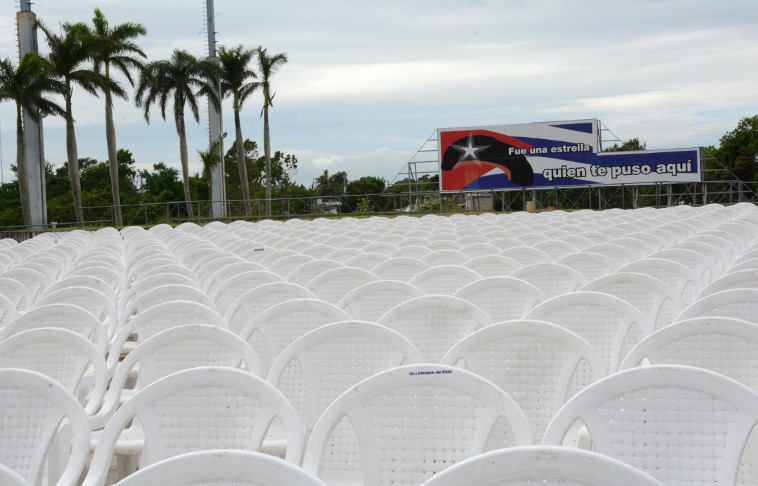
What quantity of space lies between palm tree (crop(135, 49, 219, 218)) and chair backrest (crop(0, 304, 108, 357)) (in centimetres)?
3928

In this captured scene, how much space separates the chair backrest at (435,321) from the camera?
4.43 m

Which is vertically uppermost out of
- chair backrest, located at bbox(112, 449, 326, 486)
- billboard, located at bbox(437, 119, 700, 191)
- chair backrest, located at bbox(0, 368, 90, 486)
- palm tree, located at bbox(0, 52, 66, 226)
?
palm tree, located at bbox(0, 52, 66, 226)

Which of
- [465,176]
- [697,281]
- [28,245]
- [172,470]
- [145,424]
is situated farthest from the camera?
[465,176]

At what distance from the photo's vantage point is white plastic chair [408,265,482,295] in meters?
6.17

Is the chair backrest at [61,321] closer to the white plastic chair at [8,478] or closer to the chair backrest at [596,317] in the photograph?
the white plastic chair at [8,478]

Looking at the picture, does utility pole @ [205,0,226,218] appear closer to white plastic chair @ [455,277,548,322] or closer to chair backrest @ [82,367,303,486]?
white plastic chair @ [455,277,548,322]

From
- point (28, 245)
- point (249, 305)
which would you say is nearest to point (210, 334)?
point (249, 305)

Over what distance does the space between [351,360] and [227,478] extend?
177cm

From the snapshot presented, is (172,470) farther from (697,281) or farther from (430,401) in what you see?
(697,281)

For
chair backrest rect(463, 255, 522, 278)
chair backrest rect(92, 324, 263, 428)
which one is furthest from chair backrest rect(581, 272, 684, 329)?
chair backrest rect(92, 324, 263, 428)

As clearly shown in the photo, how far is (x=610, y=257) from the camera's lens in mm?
7543

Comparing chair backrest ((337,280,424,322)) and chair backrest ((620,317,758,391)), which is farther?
chair backrest ((337,280,424,322))

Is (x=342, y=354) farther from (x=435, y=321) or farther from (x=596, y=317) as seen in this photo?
(x=596, y=317)

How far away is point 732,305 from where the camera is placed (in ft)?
13.9
